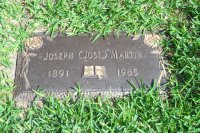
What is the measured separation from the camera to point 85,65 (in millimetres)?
2336

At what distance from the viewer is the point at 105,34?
2.48 meters

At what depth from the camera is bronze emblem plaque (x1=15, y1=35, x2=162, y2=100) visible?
2.27 m

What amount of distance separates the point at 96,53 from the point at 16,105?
67cm

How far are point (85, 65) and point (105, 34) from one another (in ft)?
1.02

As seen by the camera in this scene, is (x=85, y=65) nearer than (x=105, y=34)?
Yes

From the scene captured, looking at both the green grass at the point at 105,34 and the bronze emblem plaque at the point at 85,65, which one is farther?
the bronze emblem plaque at the point at 85,65

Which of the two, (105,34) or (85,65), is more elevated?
(105,34)

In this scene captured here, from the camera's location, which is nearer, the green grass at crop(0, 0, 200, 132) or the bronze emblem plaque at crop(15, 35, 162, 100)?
the green grass at crop(0, 0, 200, 132)

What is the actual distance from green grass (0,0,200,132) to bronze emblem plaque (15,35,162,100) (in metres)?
0.07

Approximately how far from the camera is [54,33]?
250 cm

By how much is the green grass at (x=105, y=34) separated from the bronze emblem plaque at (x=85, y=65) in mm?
74

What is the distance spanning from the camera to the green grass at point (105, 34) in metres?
2.11

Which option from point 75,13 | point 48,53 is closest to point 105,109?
point 48,53

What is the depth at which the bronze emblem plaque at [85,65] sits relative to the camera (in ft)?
7.46
